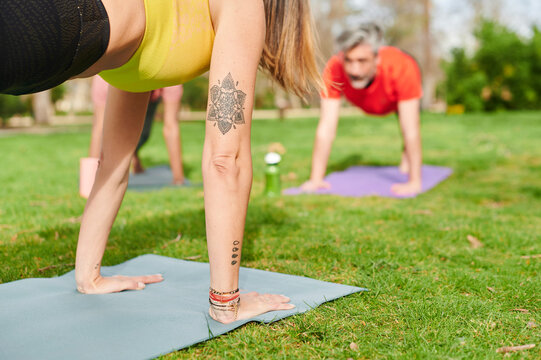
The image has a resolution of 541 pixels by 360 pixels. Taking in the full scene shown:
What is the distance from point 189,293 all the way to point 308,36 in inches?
50.5

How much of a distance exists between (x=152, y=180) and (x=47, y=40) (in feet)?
15.7

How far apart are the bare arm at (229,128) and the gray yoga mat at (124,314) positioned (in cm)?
25

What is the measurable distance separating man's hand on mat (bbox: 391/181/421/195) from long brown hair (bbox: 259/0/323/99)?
10.4 ft

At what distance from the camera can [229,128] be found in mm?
2031

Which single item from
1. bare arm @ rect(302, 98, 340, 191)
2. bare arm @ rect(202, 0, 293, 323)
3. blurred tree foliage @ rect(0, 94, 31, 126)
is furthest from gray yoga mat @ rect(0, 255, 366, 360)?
blurred tree foliage @ rect(0, 94, 31, 126)

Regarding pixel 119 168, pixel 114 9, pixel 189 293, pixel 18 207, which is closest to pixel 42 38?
pixel 114 9

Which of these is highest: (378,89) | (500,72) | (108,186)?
(500,72)

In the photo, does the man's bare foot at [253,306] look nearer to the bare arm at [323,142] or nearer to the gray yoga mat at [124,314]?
the gray yoga mat at [124,314]

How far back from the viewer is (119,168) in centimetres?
250

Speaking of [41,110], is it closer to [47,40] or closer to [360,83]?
[360,83]

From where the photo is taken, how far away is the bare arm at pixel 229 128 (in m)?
1.99

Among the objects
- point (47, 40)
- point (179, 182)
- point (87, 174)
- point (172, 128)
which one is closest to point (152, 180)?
point (179, 182)

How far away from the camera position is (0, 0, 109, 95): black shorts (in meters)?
1.48

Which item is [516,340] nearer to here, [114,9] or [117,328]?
[117,328]
